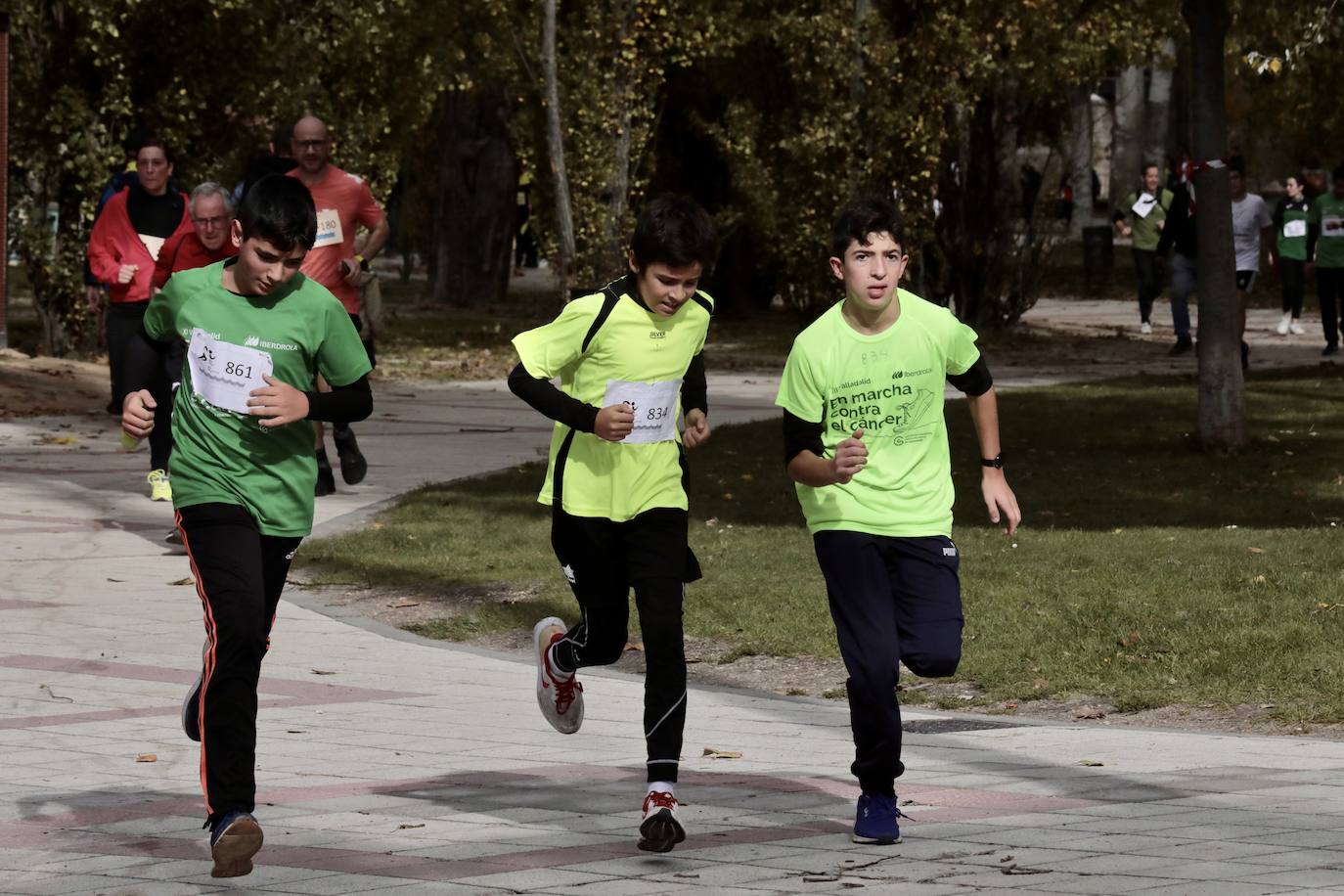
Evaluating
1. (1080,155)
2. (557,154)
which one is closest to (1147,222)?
(557,154)

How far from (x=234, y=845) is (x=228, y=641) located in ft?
1.68

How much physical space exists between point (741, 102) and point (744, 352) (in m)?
3.01

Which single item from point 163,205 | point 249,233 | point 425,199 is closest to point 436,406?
point 163,205

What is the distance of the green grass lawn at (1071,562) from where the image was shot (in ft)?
28.2

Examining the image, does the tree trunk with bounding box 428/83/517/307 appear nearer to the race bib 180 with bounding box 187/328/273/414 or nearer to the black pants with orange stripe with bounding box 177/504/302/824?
the race bib 180 with bounding box 187/328/273/414

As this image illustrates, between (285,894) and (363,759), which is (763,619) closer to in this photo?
(363,759)

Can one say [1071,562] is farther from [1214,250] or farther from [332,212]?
Answer: [1214,250]

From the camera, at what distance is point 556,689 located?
695cm

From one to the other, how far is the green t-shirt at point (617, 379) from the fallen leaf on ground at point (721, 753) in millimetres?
1248

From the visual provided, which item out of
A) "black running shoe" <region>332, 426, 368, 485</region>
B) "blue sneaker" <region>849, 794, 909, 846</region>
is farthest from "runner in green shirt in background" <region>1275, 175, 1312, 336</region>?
"blue sneaker" <region>849, 794, 909, 846</region>

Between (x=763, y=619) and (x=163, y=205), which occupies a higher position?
(x=163, y=205)

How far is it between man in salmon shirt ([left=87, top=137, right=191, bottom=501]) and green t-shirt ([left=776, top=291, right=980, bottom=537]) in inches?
300

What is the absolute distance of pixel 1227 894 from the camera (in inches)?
204

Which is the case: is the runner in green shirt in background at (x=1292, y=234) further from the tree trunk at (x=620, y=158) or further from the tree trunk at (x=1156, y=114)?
the tree trunk at (x=1156, y=114)
